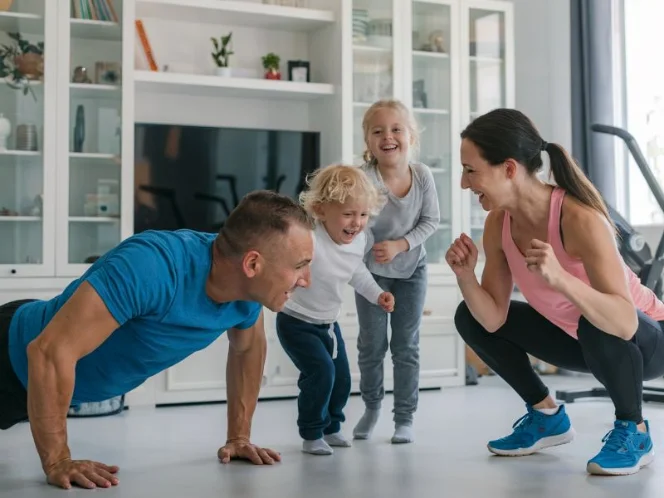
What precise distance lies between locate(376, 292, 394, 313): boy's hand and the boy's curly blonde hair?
0.82ft

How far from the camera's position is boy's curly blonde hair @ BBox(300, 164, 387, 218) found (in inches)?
108

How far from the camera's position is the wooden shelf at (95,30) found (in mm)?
4250

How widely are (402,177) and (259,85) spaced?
1.65m

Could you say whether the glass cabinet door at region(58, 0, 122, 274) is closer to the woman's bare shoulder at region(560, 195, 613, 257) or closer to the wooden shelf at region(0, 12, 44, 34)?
the wooden shelf at region(0, 12, 44, 34)

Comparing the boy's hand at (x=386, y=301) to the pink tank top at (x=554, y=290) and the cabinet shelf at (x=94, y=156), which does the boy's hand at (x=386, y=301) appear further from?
the cabinet shelf at (x=94, y=156)

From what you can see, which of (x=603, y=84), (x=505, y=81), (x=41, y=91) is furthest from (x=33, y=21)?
(x=603, y=84)

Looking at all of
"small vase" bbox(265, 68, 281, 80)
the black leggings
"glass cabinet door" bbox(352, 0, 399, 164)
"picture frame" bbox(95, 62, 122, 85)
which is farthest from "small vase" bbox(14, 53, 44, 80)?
the black leggings

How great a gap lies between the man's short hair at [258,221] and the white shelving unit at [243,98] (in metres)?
2.13

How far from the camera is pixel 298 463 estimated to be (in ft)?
8.50

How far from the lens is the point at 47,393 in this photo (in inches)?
78.1

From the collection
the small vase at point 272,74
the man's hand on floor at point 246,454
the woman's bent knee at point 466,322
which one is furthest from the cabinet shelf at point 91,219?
the woman's bent knee at point 466,322

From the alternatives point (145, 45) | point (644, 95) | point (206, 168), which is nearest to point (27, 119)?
point (145, 45)

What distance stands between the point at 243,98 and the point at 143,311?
9.79 ft

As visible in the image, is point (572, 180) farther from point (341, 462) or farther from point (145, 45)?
point (145, 45)
